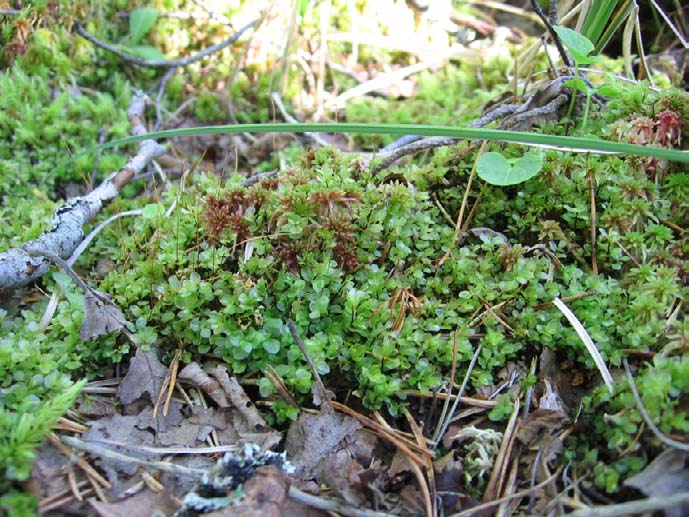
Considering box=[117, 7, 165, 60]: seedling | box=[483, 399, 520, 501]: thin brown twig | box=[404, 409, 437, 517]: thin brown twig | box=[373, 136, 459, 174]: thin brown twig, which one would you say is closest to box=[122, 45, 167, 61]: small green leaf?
box=[117, 7, 165, 60]: seedling

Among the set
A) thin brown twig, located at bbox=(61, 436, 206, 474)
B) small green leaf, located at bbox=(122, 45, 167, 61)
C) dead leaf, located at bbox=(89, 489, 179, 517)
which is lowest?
dead leaf, located at bbox=(89, 489, 179, 517)

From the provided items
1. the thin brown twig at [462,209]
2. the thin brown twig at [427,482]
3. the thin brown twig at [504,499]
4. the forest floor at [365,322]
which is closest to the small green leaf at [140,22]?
the forest floor at [365,322]

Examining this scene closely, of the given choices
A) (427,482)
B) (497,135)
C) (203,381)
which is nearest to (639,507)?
(427,482)

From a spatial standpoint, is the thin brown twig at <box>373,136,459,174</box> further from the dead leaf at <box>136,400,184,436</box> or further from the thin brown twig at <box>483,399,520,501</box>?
the dead leaf at <box>136,400,184,436</box>

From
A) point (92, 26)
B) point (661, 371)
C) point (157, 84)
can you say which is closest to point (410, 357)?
point (661, 371)

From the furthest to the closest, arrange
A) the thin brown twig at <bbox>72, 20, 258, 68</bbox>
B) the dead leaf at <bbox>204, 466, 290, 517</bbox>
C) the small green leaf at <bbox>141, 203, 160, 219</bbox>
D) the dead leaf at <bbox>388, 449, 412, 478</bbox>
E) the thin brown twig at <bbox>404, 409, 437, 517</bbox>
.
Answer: the thin brown twig at <bbox>72, 20, 258, 68</bbox> < the small green leaf at <bbox>141, 203, 160, 219</bbox> < the dead leaf at <bbox>388, 449, 412, 478</bbox> < the thin brown twig at <bbox>404, 409, 437, 517</bbox> < the dead leaf at <bbox>204, 466, 290, 517</bbox>

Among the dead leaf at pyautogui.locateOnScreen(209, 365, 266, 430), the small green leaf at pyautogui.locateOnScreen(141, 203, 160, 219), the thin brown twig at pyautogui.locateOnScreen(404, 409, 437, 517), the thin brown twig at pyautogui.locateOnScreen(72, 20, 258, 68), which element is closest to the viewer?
the thin brown twig at pyautogui.locateOnScreen(404, 409, 437, 517)

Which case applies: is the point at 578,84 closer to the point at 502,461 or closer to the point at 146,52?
the point at 502,461
